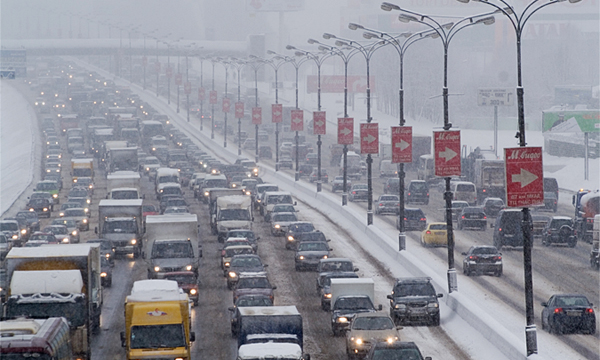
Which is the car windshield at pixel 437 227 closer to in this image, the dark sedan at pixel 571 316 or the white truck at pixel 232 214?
the white truck at pixel 232 214

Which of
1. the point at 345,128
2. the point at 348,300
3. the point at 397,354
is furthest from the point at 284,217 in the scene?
the point at 397,354

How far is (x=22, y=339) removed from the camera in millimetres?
22656

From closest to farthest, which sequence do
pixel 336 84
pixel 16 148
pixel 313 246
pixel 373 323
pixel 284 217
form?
pixel 373 323 → pixel 313 246 → pixel 284 217 → pixel 16 148 → pixel 336 84

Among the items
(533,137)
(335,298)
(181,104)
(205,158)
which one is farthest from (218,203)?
(181,104)

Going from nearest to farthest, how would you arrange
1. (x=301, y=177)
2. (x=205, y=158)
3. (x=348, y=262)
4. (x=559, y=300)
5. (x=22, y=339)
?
(x=22, y=339) < (x=559, y=300) < (x=348, y=262) < (x=301, y=177) < (x=205, y=158)

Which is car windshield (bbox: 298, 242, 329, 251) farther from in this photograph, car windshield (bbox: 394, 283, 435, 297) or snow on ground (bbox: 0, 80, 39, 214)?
snow on ground (bbox: 0, 80, 39, 214)

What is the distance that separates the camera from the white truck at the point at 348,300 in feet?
121

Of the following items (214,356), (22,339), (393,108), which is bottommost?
(214,356)

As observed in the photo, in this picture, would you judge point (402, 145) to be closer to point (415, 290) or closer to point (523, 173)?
point (415, 290)

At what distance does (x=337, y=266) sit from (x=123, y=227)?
1411 cm

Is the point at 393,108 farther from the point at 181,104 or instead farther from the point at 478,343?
the point at 478,343

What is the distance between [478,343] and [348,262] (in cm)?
1111

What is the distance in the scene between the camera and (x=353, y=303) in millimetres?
37531

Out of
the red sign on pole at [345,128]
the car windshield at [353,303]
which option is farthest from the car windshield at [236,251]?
the red sign on pole at [345,128]
